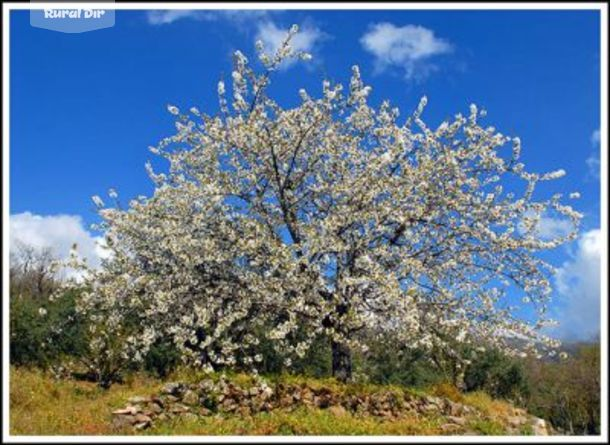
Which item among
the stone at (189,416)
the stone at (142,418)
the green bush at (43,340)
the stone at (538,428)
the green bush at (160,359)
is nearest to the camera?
the stone at (142,418)

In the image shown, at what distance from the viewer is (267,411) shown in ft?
56.1

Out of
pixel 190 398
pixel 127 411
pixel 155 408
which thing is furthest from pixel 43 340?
pixel 127 411

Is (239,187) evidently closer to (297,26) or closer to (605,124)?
(297,26)

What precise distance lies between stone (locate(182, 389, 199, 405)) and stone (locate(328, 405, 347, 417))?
3.16 m

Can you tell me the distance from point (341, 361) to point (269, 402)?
2.78 meters

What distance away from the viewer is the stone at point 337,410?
55.3ft

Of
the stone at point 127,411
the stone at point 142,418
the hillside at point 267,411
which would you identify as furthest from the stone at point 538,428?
the stone at point 127,411

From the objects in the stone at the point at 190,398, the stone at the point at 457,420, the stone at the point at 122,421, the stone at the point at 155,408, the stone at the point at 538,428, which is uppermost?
the stone at the point at 190,398

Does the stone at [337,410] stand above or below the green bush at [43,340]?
below

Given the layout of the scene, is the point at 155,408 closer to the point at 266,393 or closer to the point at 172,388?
the point at 172,388

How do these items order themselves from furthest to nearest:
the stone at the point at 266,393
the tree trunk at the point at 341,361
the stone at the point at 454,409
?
the tree trunk at the point at 341,361 < the stone at the point at 454,409 < the stone at the point at 266,393

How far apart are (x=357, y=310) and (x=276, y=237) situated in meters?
2.77

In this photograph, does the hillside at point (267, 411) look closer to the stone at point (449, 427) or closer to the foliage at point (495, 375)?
the stone at point (449, 427)

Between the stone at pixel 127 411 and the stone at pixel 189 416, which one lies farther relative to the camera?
the stone at pixel 189 416
